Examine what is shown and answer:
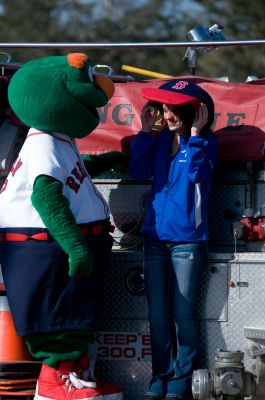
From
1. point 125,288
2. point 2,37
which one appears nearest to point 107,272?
point 125,288

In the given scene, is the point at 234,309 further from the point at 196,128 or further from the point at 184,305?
the point at 196,128

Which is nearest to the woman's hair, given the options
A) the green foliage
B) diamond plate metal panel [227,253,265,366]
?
diamond plate metal panel [227,253,265,366]

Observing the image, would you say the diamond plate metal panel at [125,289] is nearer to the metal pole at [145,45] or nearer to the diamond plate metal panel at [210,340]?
the diamond plate metal panel at [210,340]

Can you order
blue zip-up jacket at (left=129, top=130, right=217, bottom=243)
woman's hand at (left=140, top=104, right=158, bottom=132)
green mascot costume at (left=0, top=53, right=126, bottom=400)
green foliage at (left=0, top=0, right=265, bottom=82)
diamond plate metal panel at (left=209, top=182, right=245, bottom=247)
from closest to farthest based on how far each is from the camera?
green mascot costume at (left=0, top=53, right=126, bottom=400)
blue zip-up jacket at (left=129, top=130, right=217, bottom=243)
woman's hand at (left=140, top=104, right=158, bottom=132)
diamond plate metal panel at (left=209, top=182, right=245, bottom=247)
green foliage at (left=0, top=0, right=265, bottom=82)

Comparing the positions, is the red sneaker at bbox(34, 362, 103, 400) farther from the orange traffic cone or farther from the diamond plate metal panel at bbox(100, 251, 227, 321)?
the diamond plate metal panel at bbox(100, 251, 227, 321)

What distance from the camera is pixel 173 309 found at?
543cm

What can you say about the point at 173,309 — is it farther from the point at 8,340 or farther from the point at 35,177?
the point at 35,177

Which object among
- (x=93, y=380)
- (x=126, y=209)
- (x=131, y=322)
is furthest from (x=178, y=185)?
(x=93, y=380)

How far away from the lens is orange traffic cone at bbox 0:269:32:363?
5418 mm

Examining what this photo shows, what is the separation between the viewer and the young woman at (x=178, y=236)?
534 cm

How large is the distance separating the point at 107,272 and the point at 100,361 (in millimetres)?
543

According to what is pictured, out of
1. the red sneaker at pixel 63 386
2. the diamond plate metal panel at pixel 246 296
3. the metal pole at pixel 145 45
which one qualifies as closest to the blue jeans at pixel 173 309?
the diamond plate metal panel at pixel 246 296

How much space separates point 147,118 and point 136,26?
26967 millimetres

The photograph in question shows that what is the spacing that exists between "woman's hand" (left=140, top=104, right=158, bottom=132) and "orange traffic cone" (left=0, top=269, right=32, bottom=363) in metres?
1.26
